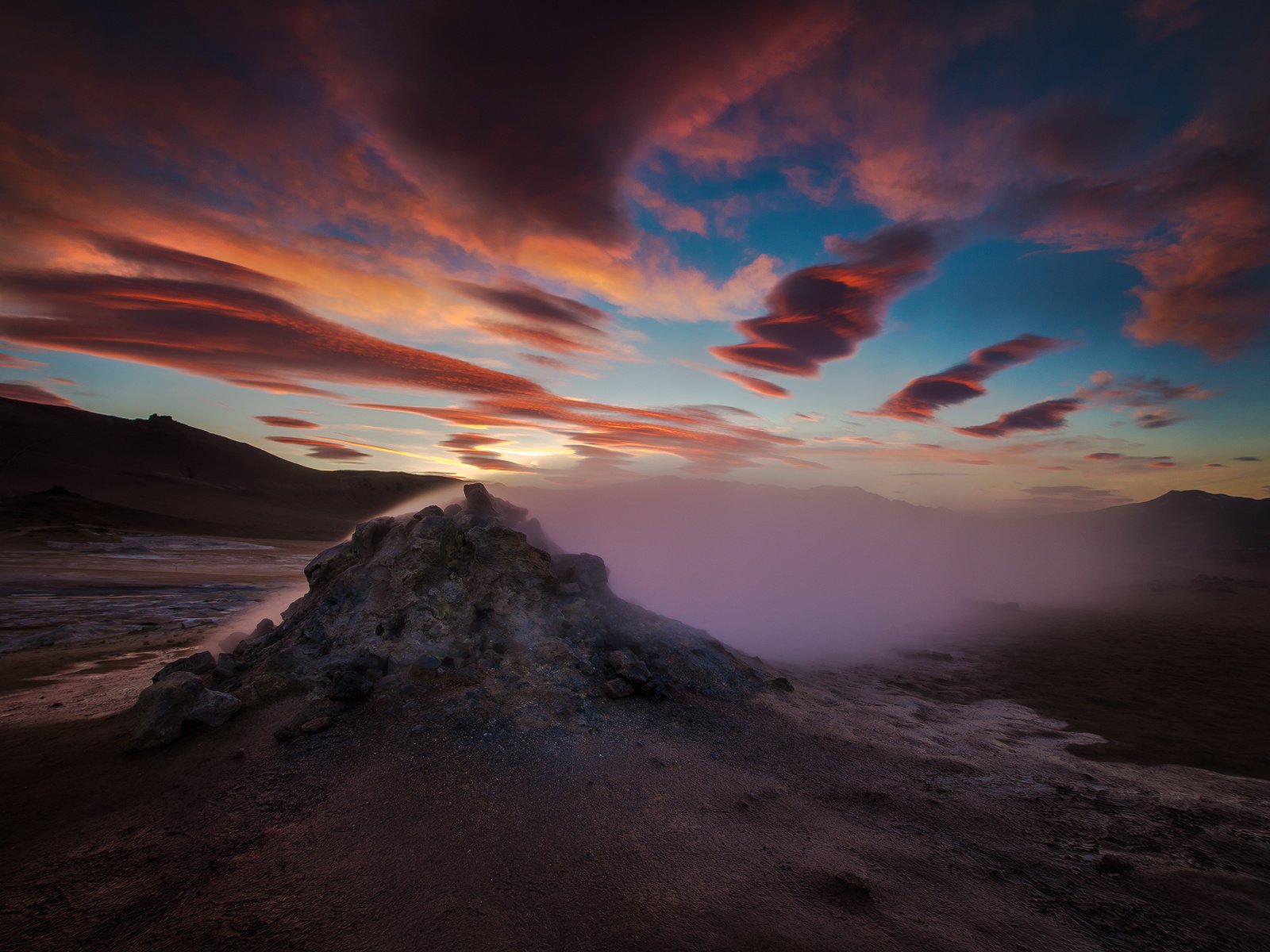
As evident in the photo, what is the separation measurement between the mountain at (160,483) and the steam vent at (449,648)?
2183 inches

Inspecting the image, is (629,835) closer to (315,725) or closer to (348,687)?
(315,725)

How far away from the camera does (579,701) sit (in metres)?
7.71

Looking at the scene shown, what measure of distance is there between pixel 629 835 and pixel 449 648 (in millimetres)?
4377

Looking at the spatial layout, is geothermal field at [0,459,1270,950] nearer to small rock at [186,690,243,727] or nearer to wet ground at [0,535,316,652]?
small rock at [186,690,243,727]

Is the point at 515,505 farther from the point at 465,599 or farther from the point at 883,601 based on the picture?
the point at 883,601

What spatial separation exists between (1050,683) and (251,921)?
59.6 ft

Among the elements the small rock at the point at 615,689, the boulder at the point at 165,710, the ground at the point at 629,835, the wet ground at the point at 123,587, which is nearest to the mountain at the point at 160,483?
the wet ground at the point at 123,587

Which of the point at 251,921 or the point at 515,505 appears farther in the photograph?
the point at 515,505

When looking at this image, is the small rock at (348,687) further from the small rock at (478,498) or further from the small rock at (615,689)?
the small rock at (478,498)

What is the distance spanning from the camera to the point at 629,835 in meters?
5.00

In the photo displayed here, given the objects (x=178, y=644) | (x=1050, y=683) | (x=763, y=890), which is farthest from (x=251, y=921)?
(x=1050, y=683)

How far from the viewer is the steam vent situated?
700cm

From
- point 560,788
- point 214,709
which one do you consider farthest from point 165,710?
point 560,788

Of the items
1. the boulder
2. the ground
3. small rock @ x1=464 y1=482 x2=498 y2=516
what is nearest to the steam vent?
the boulder
